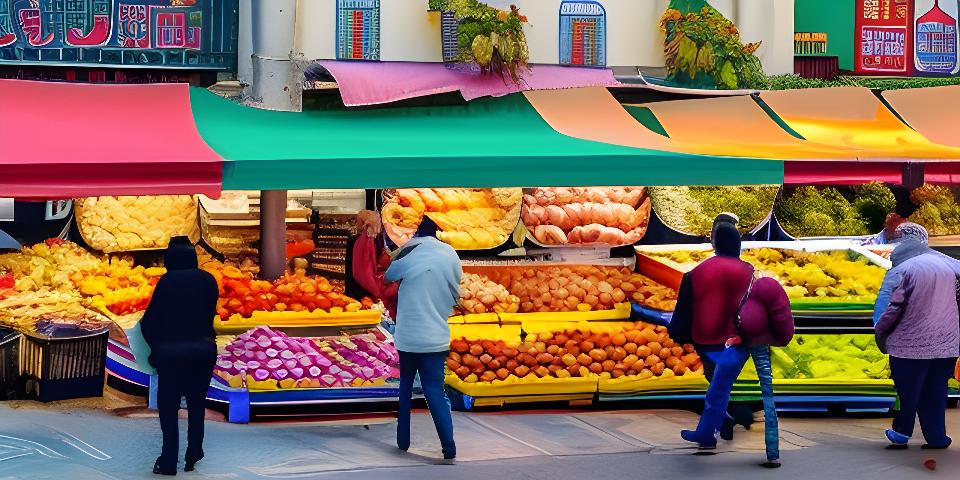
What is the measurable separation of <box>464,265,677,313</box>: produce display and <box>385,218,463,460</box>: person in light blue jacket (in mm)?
2714

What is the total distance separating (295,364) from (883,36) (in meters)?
8.51

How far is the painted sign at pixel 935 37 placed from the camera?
1594 centimetres

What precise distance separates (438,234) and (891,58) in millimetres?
6076

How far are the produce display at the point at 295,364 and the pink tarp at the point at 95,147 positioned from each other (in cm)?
201

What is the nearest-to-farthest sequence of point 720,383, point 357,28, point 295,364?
point 720,383
point 295,364
point 357,28

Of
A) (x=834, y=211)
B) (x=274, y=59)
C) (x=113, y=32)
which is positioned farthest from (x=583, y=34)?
(x=113, y=32)

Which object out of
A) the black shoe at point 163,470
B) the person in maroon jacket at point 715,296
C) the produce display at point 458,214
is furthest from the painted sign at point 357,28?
the black shoe at point 163,470

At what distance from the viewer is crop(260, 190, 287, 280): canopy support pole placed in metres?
13.4

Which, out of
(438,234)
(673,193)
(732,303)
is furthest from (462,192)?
(732,303)

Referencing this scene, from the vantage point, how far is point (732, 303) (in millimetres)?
10273

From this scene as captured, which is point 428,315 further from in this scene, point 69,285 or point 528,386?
point 69,285

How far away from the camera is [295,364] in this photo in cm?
1137

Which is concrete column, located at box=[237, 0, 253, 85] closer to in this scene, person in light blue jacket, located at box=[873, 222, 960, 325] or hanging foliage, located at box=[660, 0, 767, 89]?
hanging foliage, located at box=[660, 0, 767, 89]

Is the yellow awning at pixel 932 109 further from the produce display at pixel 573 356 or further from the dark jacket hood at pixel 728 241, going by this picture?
the produce display at pixel 573 356
